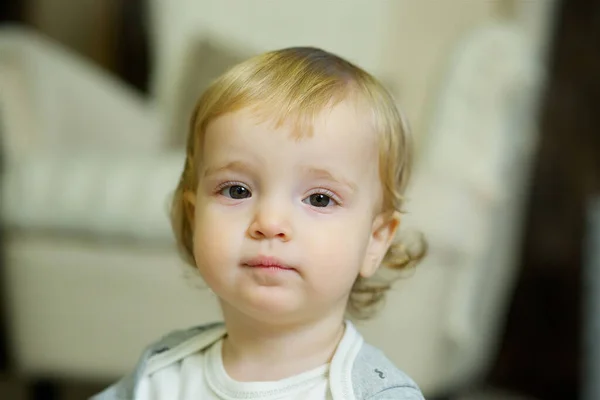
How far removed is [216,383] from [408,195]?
0.70 metres

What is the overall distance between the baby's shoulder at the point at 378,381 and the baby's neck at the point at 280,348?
0.10ft

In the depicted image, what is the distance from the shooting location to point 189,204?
816 millimetres

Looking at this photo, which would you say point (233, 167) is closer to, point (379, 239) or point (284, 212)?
point (284, 212)

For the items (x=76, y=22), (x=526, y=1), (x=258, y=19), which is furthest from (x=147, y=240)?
(x=76, y=22)

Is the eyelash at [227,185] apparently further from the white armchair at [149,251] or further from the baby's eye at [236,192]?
the white armchair at [149,251]

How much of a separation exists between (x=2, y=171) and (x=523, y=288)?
137 cm

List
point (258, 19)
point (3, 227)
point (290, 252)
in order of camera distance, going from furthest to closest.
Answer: point (258, 19)
point (3, 227)
point (290, 252)

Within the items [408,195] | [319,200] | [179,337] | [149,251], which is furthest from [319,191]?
[149,251]

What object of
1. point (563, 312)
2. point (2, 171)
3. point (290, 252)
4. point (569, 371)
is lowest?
point (569, 371)

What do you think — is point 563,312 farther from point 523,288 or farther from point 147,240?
point 147,240

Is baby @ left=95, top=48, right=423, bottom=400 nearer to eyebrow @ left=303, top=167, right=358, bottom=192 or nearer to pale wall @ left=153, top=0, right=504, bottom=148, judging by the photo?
eyebrow @ left=303, top=167, right=358, bottom=192

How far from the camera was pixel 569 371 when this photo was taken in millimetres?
2170

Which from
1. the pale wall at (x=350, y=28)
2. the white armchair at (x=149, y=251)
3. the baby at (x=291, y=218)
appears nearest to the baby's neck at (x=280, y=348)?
the baby at (x=291, y=218)

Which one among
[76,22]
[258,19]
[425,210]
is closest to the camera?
[425,210]
